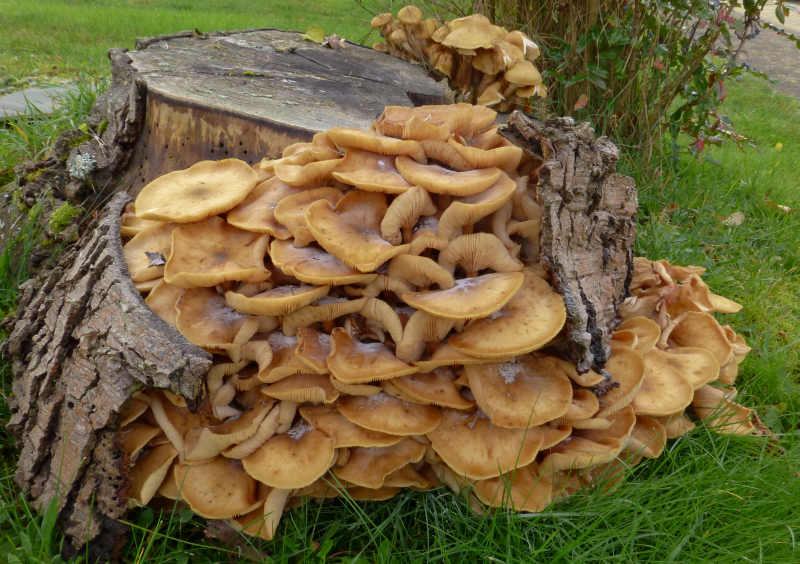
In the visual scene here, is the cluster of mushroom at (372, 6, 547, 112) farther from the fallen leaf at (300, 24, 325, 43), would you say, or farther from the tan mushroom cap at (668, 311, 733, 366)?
Answer: the tan mushroom cap at (668, 311, 733, 366)

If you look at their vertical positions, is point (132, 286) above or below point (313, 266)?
below

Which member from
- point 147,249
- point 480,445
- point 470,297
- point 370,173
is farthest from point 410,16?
point 480,445

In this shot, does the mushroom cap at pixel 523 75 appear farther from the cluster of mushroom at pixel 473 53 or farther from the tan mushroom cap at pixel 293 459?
the tan mushroom cap at pixel 293 459

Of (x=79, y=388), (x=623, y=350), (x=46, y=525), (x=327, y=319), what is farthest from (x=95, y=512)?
(x=623, y=350)

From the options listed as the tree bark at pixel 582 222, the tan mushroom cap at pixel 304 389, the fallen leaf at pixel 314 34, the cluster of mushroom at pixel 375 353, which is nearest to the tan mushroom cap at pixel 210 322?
the cluster of mushroom at pixel 375 353

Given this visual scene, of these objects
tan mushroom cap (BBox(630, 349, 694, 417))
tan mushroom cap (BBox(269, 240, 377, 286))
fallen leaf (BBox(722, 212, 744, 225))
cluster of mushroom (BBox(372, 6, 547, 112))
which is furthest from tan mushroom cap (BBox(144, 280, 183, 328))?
fallen leaf (BBox(722, 212, 744, 225))

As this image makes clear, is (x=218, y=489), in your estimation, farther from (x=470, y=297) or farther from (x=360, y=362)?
(x=470, y=297)
